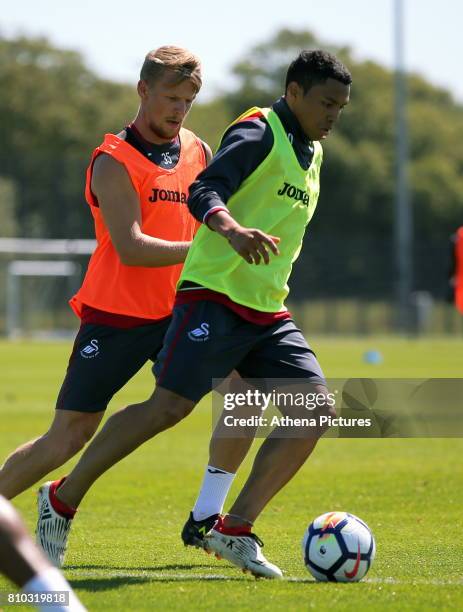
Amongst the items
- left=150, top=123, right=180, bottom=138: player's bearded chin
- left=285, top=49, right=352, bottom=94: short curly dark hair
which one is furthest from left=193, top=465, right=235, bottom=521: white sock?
left=285, top=49, right=352, bottom=94: short curly dark hair

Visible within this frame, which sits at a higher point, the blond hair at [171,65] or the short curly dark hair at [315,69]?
the short curly dark hair at [315,69]

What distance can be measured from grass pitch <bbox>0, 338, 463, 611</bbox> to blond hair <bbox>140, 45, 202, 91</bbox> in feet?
8.10

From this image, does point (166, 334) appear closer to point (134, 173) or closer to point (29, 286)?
point (134, 173)

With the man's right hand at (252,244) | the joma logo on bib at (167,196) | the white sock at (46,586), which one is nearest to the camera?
the white sock at (46,586)

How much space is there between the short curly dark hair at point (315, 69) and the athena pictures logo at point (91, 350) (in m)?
1.65

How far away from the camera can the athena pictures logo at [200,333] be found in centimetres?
619

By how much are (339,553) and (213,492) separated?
0.92m

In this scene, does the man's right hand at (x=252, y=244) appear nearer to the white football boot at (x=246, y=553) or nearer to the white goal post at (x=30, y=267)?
the white football boot at (x=246, y=553)

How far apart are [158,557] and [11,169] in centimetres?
5483

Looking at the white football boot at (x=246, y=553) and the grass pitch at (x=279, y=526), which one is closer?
the grass pitch at (x=279, y=526)

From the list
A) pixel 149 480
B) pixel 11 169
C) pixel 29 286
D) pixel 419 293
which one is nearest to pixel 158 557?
pixel 149 480

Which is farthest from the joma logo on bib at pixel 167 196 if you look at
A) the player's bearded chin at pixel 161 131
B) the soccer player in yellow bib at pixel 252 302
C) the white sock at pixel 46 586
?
the white sock at pixel 46 586

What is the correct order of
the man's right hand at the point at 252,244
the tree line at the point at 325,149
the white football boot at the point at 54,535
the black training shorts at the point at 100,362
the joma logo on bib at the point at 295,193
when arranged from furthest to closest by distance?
1. the tree line at the point at 325,149
2. the black training shorts at the point at 100,362
3. the white football boot at the point at 54,535
4. the joma logo on bib at the point at 295,193
5. the man's right hand at the point at 252,244

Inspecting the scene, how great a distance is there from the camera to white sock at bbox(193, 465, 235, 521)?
6715 millimetres
